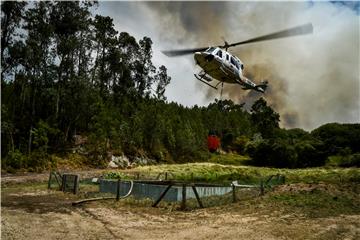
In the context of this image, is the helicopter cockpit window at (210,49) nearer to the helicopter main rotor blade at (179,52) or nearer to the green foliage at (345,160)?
the helicopter main rotor blade at (179,52)

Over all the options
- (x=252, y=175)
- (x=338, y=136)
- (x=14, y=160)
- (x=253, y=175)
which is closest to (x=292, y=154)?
(x=338, y=136)

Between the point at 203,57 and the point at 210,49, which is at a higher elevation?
the point at 210,49

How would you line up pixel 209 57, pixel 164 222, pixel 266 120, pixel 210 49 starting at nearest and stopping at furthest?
1. pixel 164 222
2. pixel 209 57
3. pixel 210 49
4. pixel 266 120

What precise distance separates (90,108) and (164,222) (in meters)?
44.2

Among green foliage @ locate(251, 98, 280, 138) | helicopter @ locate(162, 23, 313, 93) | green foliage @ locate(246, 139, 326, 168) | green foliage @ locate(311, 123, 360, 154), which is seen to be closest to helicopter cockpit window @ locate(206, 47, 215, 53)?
helicopter @ locate(162, 23, 313, 93)

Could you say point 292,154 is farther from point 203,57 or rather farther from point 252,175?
point 203,57

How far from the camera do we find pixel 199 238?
59.8ft

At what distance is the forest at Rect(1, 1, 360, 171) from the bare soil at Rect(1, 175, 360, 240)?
15892 mm

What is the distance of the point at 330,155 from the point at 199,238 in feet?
202

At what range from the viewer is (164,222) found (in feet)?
69.5

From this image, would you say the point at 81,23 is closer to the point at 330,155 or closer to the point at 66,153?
the point at 66,153

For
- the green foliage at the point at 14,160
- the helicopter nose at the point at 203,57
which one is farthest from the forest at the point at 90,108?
the helicopter nose at the point at 203,57

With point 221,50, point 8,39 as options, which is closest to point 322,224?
point 221,50

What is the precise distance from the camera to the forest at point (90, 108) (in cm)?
5316
